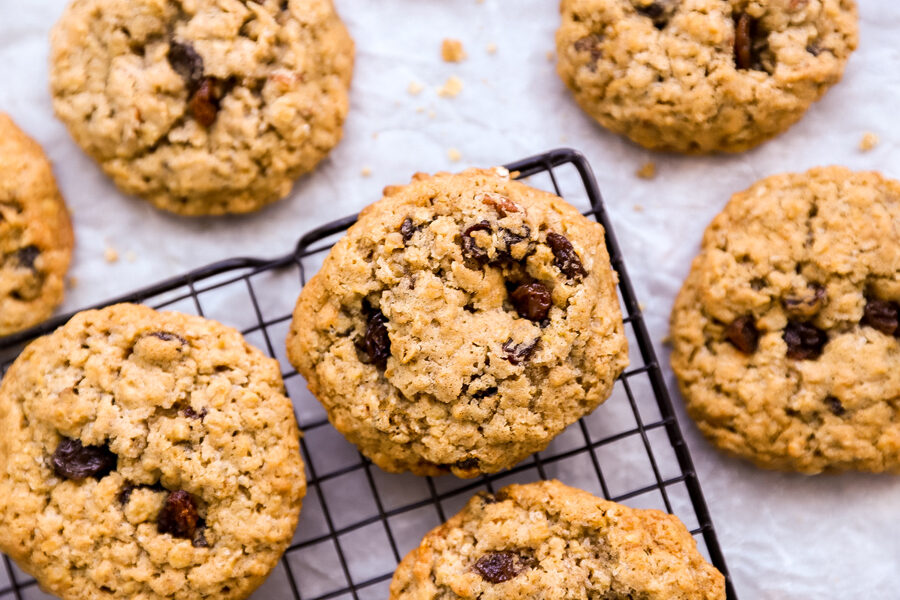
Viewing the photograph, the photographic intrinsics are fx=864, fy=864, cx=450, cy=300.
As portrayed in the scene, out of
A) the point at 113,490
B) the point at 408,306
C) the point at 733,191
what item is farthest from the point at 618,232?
the point at 113,490

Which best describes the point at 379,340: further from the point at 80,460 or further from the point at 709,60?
the point at 709,60

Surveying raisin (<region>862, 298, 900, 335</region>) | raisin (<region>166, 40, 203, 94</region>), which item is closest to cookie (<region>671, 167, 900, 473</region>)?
raisin (<region>862, 298, 900, 335</region>)

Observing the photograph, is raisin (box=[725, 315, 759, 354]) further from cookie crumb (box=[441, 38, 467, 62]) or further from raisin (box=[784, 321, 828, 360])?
cookie crumb (box=[441, 38, 467, 62])

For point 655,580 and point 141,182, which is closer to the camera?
point 655,580

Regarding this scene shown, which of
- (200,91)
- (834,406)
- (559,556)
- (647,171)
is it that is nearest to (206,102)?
(200,91)

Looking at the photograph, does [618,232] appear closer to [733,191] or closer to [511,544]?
[733,191]
